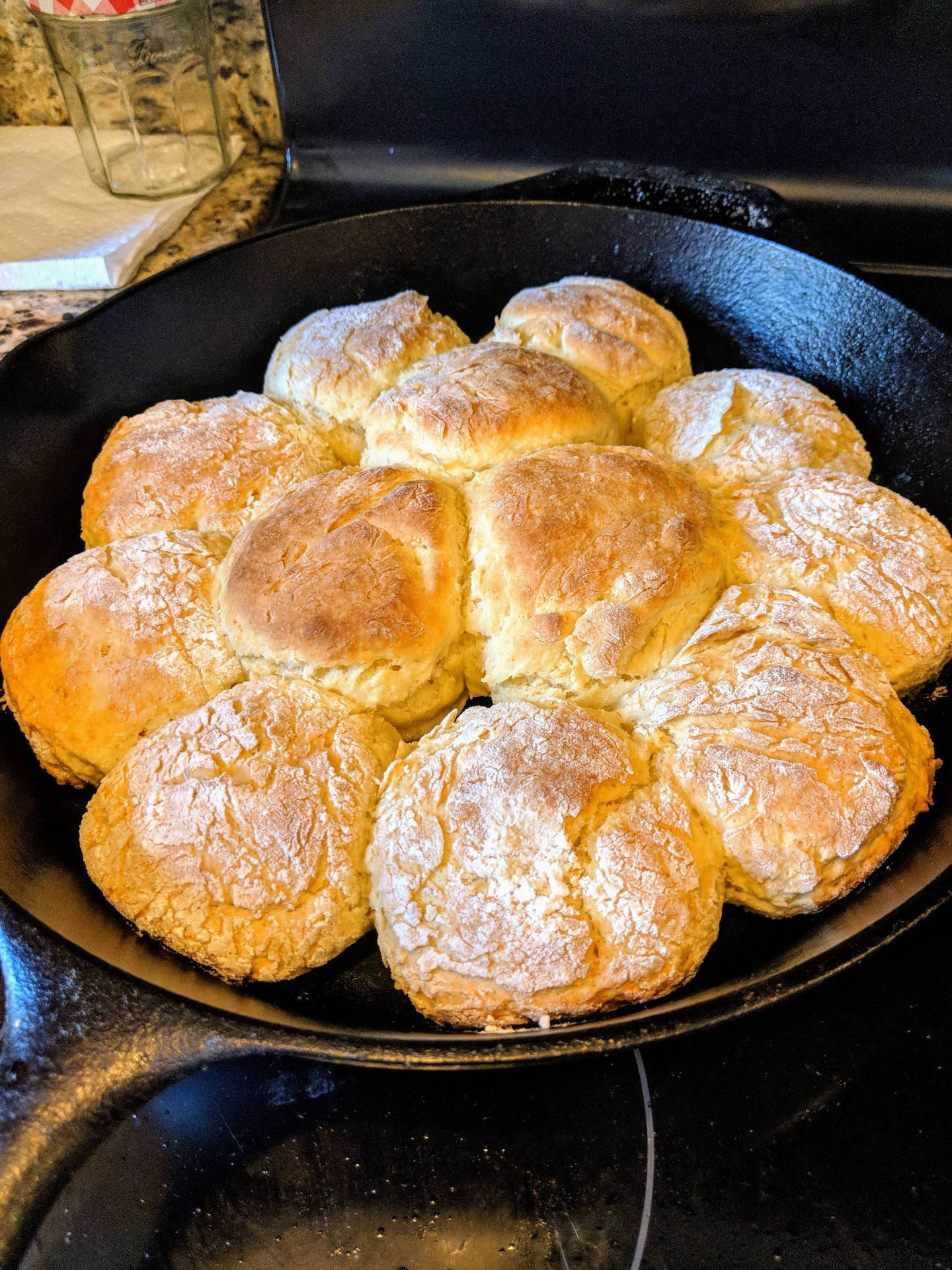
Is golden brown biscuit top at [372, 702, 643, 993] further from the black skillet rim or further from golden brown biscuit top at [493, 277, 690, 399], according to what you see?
golden brown biscuit top at [493, 277, 690, 399]

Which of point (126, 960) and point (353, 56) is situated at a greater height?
point (353, 56)

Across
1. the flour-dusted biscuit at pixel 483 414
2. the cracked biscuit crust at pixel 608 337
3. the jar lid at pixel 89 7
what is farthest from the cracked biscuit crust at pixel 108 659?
the jar lid at pixel 89 7

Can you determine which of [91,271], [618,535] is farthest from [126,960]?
[91,271]

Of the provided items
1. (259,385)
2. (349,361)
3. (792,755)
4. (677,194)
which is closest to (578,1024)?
(792,755)

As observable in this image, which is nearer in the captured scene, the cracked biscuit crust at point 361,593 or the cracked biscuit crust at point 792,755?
the cracked biscuit crust at point 792,755

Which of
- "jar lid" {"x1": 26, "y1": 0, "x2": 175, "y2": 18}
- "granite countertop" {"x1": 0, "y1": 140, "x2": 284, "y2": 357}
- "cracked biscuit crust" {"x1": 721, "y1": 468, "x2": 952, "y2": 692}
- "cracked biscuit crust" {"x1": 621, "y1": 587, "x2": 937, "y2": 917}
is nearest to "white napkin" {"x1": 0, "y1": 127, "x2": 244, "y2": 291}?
"granite countertop" {"x1": 0, "y1": 140, "x2": 284, "y2": 357}

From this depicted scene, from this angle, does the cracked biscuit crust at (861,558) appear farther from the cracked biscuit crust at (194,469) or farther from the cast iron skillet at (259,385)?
the cracked biscuit crust at (194,469)

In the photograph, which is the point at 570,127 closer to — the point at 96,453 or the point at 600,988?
the point at 96,453

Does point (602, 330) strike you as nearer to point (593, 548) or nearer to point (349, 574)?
point (593, 548)
